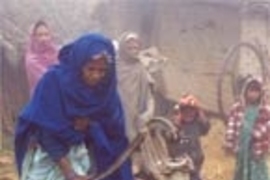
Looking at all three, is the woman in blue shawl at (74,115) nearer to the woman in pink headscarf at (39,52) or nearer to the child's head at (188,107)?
the child's head at (188,107)

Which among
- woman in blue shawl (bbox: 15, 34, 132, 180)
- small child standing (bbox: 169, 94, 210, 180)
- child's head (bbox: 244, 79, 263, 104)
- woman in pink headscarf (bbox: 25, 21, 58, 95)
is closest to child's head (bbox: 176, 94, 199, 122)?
small child standing (bbox: 169, 94, 210, 180)

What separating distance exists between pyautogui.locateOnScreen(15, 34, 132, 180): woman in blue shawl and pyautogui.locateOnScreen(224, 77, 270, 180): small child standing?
288 cm

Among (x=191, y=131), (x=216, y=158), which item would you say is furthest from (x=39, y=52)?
(x=216, y=158)

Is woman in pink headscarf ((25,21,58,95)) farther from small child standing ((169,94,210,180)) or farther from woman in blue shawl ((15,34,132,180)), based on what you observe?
woman in blue shawl ((15,34,132,180))

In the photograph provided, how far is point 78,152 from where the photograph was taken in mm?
3398

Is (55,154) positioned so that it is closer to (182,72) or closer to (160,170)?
(160,170)

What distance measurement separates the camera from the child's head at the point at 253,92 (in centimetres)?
619

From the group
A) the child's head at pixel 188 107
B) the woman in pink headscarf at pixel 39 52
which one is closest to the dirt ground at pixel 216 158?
the child's head at pixel 188 107

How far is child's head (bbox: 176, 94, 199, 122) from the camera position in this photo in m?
6.58

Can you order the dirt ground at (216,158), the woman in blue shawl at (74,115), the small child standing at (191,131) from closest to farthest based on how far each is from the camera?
1. the woman in blue shawl at (74,115)
2. the small child standing at (191,131)
3. the dirt ground at (216,158)

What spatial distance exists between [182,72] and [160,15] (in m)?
0.47

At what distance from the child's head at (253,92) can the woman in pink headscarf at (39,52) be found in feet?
5.32

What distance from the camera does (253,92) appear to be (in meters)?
6.32

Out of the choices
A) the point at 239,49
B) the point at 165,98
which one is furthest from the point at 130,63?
the point at 239,49
